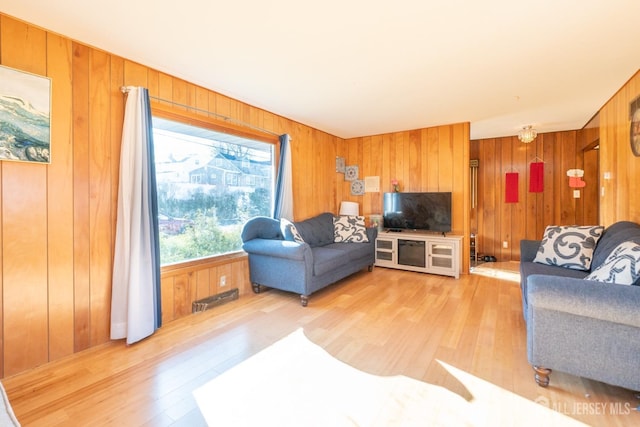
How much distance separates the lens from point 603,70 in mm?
2523

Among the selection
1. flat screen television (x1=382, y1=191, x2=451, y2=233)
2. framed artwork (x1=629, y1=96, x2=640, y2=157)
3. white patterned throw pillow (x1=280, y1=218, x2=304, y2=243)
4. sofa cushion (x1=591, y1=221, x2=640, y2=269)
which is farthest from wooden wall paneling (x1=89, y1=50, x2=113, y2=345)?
framed artwork (x1=629, y1=96, x2=640, y2=157)

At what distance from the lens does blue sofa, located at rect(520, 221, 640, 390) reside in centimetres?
142

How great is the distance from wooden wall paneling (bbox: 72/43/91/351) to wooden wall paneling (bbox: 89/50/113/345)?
28 millimetres

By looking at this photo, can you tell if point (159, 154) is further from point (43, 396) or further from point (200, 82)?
point (43, 396)

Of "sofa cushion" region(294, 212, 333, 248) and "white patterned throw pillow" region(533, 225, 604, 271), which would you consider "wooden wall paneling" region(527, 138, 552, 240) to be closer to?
"white patterned throw pillow" region(533, 225, 604, 271)

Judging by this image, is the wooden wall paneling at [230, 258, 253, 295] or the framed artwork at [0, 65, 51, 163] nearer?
the framed artwork at [0, 65, 51, 163]

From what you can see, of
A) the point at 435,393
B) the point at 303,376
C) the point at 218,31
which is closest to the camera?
the point at 435,393

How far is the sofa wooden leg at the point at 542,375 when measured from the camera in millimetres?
1656

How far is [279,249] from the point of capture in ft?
9.84

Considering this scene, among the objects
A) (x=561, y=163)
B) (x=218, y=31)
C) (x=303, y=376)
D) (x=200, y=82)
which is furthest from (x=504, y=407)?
(x=561, y=163)

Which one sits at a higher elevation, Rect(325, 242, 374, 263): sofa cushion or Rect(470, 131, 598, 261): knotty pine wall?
Rect(470, 131, 598, 261): knotty pine wall

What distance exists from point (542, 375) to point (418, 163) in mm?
3447

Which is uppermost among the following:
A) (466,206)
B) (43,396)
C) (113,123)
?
(113,123)

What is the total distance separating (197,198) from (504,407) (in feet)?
9.74
